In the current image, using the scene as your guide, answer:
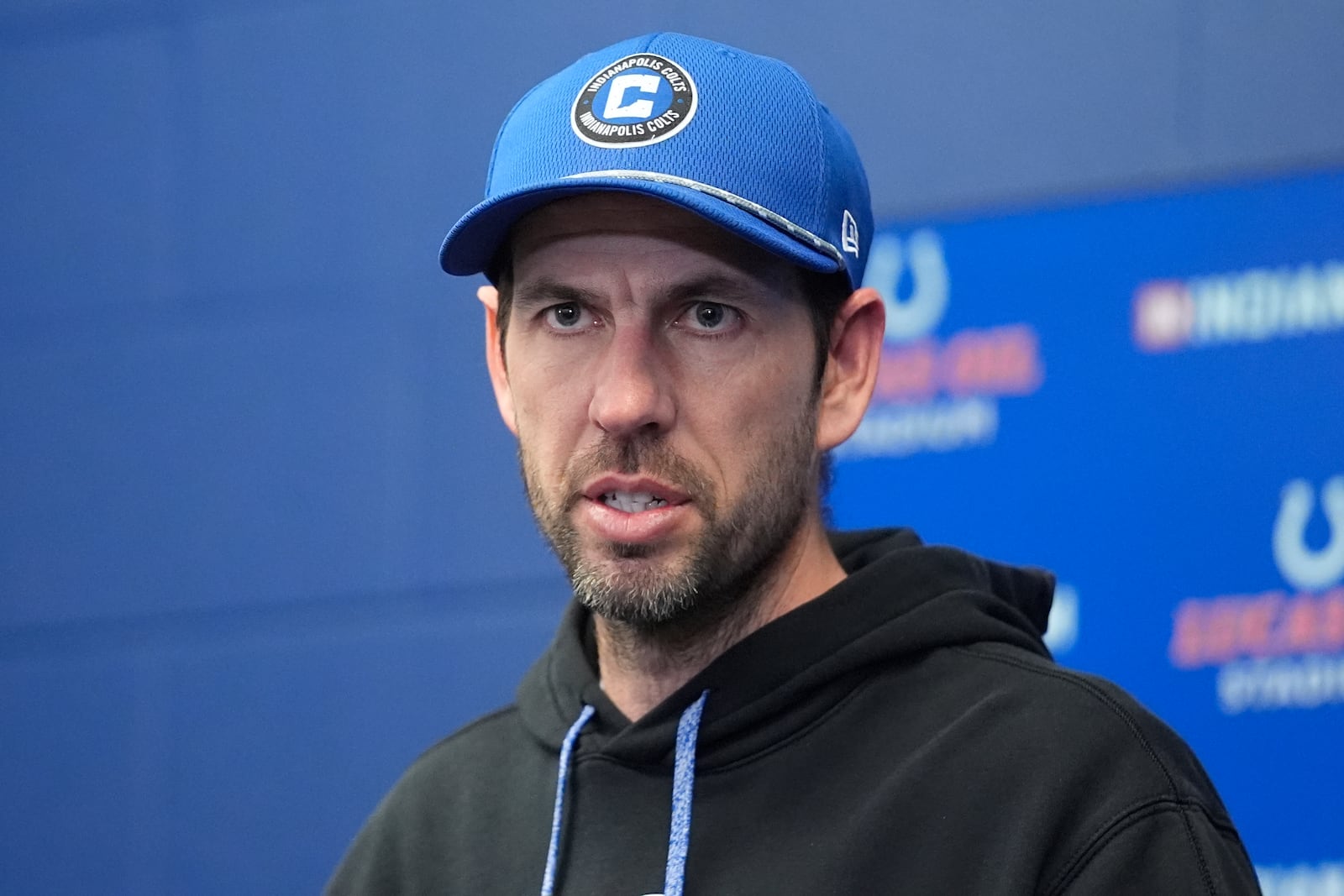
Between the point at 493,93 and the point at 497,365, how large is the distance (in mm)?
1102

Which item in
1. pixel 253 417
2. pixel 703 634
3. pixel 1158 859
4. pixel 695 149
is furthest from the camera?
pixel 253 417

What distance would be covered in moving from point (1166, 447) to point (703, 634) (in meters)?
0.91

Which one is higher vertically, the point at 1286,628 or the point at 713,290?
the point at 713,290

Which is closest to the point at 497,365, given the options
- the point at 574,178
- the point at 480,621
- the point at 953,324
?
the point at 574,178

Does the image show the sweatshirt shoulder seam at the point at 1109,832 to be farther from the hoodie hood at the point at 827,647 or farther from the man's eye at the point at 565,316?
the man's eye at the point at 565,316

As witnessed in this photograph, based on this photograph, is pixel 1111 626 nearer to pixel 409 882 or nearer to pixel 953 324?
pixel 953 324

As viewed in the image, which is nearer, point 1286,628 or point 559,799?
point 559,799

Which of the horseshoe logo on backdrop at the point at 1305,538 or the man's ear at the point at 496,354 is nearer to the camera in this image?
the man's ear at the point at 496,354

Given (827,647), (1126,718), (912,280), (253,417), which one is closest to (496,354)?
(827,647)

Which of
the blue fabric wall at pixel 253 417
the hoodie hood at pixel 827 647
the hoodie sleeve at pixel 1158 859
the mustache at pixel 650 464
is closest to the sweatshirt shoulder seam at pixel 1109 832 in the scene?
the hoodie sleeve at pixel 1158 859

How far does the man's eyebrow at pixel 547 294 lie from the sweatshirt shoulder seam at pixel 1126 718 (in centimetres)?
34

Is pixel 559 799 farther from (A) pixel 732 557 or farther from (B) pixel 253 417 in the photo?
(B) pixel 253 417

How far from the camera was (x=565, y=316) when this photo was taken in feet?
3.62

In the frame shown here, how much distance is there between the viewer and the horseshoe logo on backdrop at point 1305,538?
1.75m
